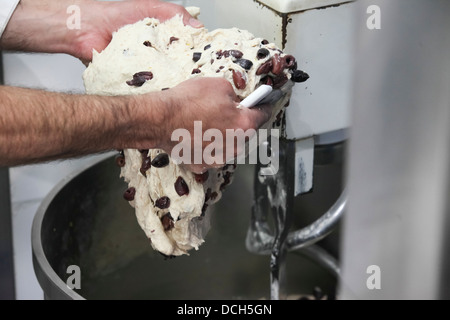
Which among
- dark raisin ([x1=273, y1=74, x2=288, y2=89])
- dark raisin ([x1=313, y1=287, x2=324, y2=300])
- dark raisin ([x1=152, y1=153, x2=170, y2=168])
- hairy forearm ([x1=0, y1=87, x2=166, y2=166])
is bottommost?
dark raisin ([x1=313, y1=287, x2=324, y2=300])

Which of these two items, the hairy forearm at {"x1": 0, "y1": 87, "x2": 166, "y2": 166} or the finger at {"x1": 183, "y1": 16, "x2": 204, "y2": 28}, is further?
the finger at {"x1": 183, "y1": 16, "x2": 204, "y2": 28}

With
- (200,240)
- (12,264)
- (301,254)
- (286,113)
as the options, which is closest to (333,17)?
(286,113)

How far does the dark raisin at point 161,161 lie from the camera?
0.87 metres

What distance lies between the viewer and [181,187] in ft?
2.85

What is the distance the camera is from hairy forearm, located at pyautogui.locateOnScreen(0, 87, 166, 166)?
0.73 m

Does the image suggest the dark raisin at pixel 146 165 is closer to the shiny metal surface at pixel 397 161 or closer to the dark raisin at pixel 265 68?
the dark raisin at pixel 265 68

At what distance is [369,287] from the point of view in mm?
461

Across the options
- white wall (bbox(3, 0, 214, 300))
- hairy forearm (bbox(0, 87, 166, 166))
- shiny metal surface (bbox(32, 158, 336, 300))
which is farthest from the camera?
white wall (bbox(3, 0, 214, 300))

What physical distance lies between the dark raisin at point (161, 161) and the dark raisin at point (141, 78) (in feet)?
0.34

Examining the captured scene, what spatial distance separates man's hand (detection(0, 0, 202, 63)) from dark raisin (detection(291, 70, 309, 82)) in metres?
0.27

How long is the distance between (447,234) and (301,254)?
3.54 ft

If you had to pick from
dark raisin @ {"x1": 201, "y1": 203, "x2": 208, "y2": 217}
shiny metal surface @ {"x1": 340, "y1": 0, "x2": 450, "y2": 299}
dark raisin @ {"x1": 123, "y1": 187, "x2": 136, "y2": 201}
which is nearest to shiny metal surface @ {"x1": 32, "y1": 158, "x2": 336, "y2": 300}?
dark raisin @ {"x1": 123, "y1": 187, "x2": 136, "y2": 201}

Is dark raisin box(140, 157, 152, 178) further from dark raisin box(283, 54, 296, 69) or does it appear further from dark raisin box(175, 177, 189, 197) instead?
dark raisin box(283, 54, 296, 69)
